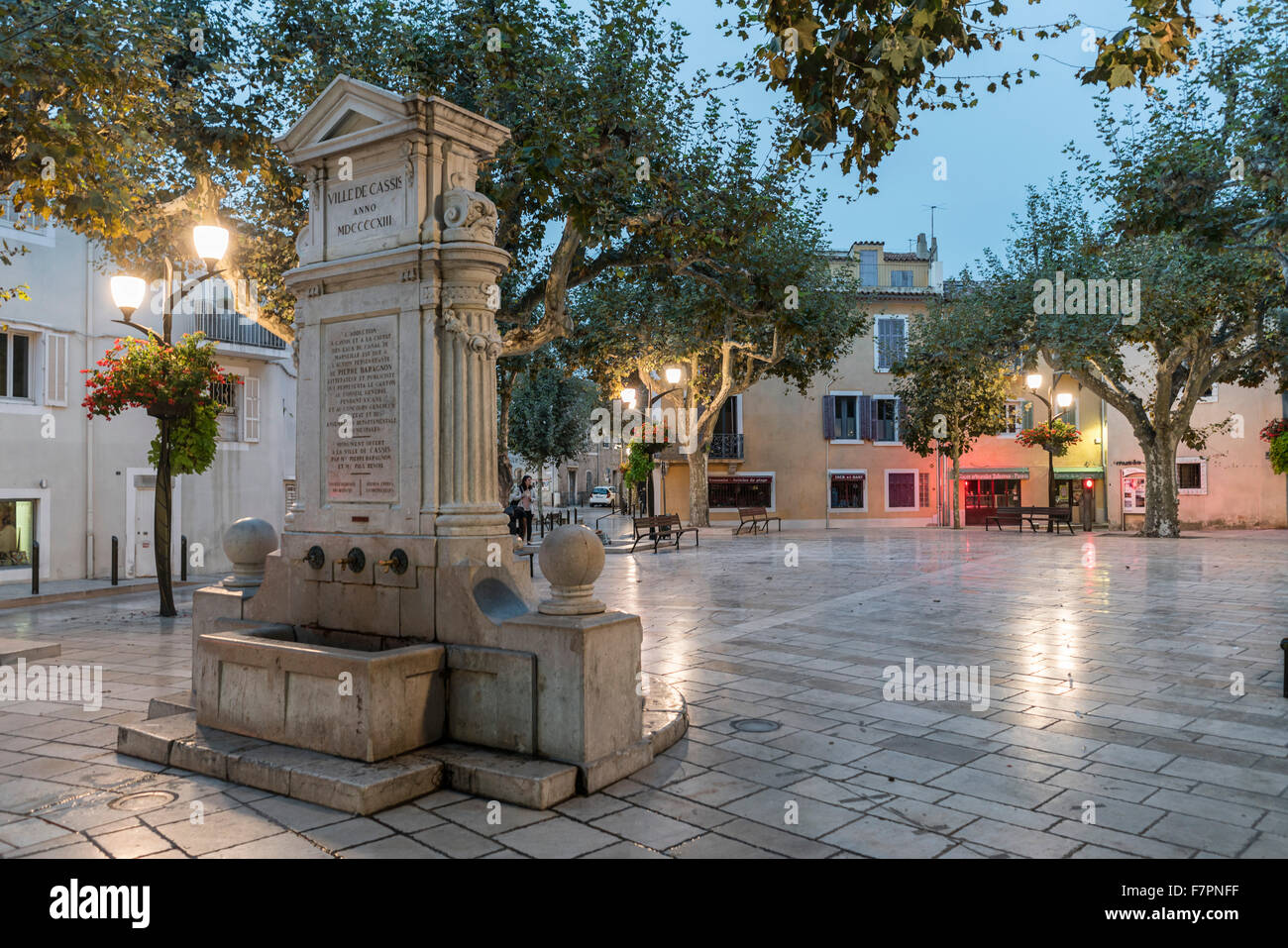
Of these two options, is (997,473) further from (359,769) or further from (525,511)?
(359,769)

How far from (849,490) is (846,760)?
34.3 meters

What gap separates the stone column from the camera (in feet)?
18.4

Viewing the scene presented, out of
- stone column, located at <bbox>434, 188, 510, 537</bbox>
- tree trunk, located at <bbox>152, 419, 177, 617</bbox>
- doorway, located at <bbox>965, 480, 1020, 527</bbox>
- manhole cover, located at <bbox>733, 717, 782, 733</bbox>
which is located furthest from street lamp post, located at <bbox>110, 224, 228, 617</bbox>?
doorway, located at <bbox>965, 480, 1020, 527</bbox>

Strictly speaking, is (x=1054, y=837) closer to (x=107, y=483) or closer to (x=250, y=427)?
(x=107, y=483)

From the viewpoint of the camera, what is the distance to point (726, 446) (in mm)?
37469

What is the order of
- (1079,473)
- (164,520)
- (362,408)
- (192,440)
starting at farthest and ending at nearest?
(1079,473)
(192,440)
(164,520)
(362,408)

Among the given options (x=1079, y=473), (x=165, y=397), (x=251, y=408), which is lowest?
(x=1079, y=473)

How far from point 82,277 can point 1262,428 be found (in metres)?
36.9

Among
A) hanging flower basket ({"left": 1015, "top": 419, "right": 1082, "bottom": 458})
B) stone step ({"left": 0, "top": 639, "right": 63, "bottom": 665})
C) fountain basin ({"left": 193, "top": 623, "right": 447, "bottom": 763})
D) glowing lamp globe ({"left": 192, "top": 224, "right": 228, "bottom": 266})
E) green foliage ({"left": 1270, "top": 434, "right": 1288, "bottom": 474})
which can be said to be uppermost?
glowing lamp globe ({"left": 192, "top": 224, "right": 228, "bottom": 266})

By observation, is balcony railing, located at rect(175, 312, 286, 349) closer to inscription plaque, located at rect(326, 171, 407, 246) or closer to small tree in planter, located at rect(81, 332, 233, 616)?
small tree in planter, located at rect(81, 332, 233, 616)

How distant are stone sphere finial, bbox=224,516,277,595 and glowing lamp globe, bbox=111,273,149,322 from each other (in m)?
6.46

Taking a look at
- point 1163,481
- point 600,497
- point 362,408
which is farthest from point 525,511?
point 600,497

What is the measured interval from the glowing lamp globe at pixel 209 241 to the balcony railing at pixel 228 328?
9802 mm
